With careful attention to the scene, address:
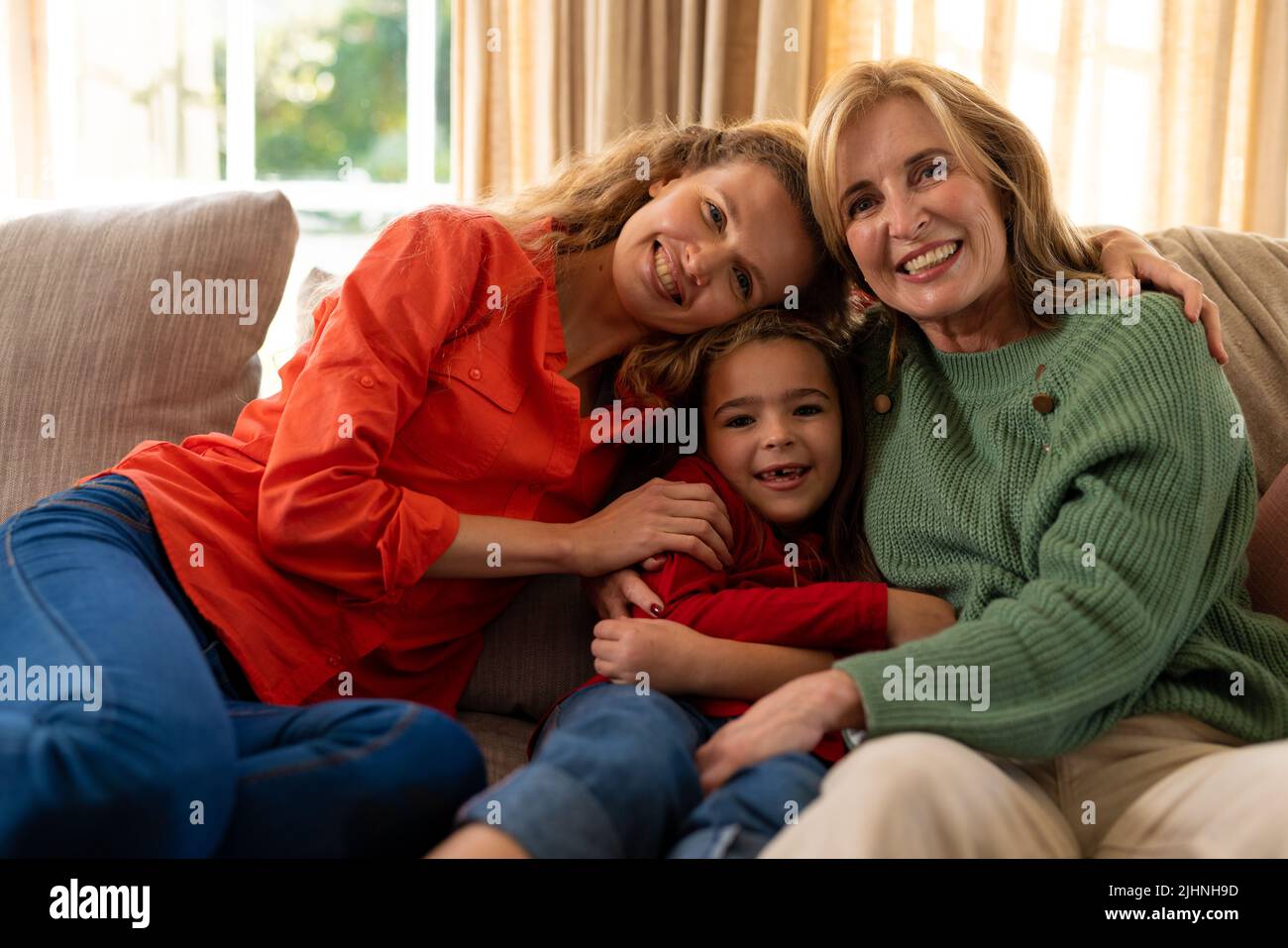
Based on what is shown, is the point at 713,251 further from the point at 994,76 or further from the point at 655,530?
the point at 994,76

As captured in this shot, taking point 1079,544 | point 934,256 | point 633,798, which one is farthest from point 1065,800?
point 934,256

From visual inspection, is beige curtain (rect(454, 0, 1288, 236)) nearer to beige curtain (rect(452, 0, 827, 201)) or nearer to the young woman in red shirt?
beige curtain (rect(452, 0, 827, 201))

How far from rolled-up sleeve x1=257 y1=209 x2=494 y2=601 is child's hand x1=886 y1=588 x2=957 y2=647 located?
519 millimetres

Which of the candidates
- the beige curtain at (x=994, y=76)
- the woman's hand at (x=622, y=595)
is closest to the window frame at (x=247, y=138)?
the beige curtain at (x=994, y=76)

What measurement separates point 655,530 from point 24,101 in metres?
2.62

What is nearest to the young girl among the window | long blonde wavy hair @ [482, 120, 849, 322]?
long blonde wavy hair @ [482, 120, 849, 322]

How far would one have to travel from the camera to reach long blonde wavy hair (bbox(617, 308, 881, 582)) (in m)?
1.52

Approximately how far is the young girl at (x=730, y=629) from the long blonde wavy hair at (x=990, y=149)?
0.26m

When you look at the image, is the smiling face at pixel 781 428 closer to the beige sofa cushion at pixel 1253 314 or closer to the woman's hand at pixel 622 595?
the woman's hand at pixel 622 595

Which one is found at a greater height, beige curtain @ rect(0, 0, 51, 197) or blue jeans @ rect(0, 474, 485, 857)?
beige curtain @ rect(0, 0, 51, 197)

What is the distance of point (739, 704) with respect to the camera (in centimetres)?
130

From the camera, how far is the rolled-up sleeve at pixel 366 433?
1.30 meters

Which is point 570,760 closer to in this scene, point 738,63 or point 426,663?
point 426,663
